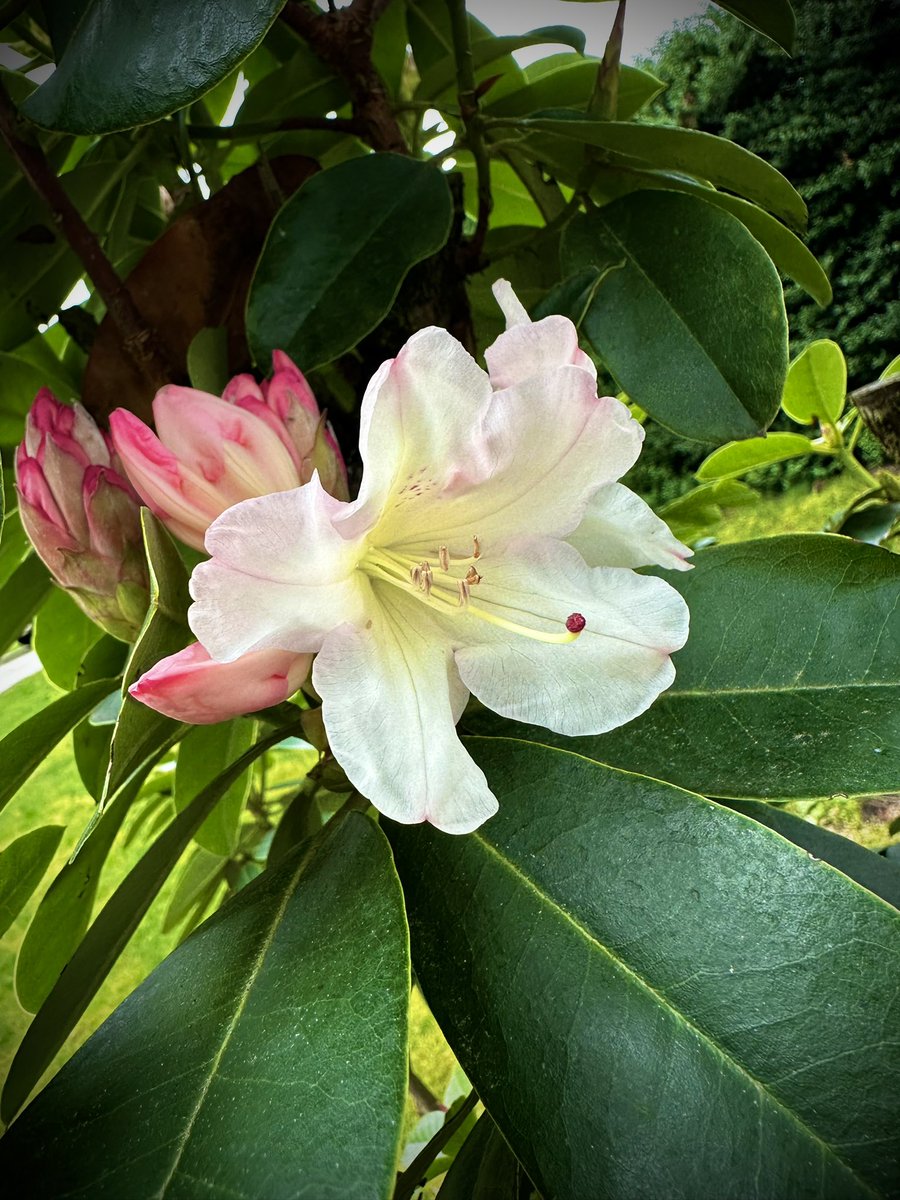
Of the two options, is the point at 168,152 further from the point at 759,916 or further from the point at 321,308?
the point at 759,916

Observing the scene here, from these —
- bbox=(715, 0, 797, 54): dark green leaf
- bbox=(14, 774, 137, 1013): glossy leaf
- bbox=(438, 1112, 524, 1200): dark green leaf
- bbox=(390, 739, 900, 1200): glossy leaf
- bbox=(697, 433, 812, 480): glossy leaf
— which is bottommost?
bbox=(697, 433, 812, 480): glossy leaf

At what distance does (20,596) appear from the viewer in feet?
2.64

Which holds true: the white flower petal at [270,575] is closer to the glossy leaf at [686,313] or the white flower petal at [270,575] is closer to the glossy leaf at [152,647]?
the glossy leaf at [152,647]

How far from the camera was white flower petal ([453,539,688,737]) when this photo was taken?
0.43m

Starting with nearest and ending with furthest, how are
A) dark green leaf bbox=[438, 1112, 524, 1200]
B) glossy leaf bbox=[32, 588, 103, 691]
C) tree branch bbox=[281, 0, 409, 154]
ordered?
dark green leaf bbox=[438, 1112, 524, 1200]
tree branch bbox=[281, 0, 409, 154]
glossy leaf bbox=[32, 588, 103, 691]

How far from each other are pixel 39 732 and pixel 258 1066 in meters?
0.32

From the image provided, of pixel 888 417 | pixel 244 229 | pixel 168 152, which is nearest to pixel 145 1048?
pixel 244 229

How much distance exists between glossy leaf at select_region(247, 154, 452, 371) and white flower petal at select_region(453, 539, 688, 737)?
214 millimetres

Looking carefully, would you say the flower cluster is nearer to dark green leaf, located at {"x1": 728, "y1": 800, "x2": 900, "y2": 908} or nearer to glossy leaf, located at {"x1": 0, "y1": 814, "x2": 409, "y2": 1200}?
glossy leaf, located at {"x1": 0, "y1": 814, "x2": 409, "y2": 1200}

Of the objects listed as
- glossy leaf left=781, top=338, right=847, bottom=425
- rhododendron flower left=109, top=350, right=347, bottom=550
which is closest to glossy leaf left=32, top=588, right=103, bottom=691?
rhododendron flower left=109, top=350, right=347, bottom=550

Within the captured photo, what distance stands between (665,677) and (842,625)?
0.15m

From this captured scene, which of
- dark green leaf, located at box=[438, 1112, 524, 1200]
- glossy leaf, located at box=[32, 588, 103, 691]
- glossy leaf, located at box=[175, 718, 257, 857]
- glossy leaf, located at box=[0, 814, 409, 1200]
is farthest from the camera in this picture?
glossy leaf, located at box=[32, 588, 103, 691]

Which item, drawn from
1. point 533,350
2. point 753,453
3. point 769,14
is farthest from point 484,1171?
point 753,453

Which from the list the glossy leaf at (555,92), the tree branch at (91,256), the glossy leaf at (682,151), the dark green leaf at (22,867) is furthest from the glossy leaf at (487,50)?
the dark green leaf at (22,867)
